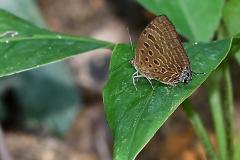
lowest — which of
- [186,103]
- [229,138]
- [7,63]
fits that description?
[229,138]

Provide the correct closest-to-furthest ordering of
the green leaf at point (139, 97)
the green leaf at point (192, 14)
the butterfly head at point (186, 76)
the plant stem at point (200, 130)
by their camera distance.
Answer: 1. the green leaf at point (139, 97)
2. the butterfly head at point (186, 76)
3. the plant stem at point (200, 130)
4. the green leaf at point (192, 14)

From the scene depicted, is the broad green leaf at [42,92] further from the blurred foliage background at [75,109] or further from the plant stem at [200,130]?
the plant stem at [200,130]

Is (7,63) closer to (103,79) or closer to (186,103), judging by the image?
(186,103)

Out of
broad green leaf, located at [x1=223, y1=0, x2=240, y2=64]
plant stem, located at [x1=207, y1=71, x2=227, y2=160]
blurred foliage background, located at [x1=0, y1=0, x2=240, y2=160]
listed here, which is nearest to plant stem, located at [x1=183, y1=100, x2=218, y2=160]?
plant stem, located at [x1=207, y1=71, x2=227, y2=160]

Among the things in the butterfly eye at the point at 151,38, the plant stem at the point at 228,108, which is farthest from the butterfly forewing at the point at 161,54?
the plant stem at the point at 228,108

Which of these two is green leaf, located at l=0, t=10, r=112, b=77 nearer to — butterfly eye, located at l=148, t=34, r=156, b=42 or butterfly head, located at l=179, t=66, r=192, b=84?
butterfly eye, located at l=148, t=34, r=156, b=42

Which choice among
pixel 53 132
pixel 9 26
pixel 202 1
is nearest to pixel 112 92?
pixel 9 26

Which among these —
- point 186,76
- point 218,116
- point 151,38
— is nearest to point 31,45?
point 151,38
